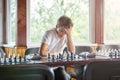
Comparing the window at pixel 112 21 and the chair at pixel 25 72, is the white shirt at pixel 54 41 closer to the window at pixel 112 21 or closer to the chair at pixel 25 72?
the chair at pixel 25 72

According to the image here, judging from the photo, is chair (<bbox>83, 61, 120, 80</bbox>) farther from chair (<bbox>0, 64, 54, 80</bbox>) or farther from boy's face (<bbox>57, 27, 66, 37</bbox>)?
boy's face (<bbox>57, 27, 66, 37</bbox>)

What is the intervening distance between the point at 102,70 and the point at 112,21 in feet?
11.7

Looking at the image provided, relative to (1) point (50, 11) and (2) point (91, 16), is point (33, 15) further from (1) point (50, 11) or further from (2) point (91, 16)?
(2) point (91, 16)

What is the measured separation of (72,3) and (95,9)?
47 cm

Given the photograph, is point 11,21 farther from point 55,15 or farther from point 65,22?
point 65,22

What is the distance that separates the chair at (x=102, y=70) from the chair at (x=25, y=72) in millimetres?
272

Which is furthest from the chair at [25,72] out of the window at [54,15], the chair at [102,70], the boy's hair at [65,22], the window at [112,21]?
the window at [112,21]

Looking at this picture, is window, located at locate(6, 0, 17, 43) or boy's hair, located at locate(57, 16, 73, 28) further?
window, located at locate(6, 0, 17, 43)

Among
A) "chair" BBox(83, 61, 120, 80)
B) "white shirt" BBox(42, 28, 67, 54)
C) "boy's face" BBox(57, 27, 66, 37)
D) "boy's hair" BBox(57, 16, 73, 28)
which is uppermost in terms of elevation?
"boy's hair" BBox(57, 16, 73, 28)

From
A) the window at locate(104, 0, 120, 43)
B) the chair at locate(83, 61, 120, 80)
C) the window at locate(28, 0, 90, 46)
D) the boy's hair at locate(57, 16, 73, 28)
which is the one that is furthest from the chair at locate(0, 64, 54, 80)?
the window at locate(104, 0, 120, 43)

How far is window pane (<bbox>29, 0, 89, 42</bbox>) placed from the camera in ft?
16.1

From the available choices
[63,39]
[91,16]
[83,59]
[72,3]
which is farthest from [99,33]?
[83,59]

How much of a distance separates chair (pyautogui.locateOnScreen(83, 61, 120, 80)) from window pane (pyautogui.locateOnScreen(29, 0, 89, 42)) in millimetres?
3244

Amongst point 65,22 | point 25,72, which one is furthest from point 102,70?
point 65,22
